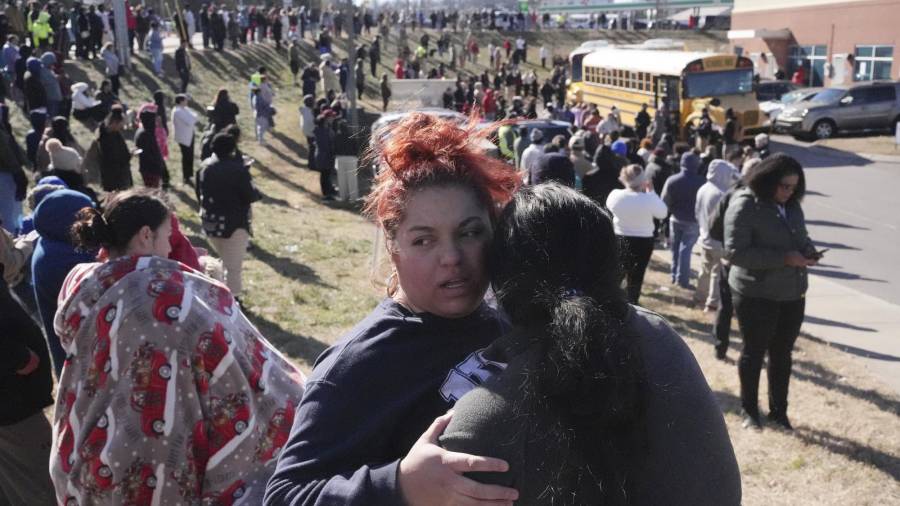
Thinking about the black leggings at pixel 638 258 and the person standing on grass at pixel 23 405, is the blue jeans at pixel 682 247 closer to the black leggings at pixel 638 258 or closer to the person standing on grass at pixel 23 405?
the black leggings at pixel 638 258

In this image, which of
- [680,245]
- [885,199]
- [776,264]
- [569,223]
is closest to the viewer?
[569,223]

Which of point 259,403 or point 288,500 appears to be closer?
point 288,500

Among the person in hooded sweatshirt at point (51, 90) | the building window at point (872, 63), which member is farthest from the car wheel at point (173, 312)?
the building window at point (872, 63)

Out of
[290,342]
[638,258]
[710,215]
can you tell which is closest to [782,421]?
[638,258]

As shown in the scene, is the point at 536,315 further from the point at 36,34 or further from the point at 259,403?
the point at 36,34

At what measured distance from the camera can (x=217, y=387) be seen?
2.60m

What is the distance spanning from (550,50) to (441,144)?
48.2m

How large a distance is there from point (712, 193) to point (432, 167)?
7337 millimetres

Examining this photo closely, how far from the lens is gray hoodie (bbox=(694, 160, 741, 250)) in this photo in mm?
8398

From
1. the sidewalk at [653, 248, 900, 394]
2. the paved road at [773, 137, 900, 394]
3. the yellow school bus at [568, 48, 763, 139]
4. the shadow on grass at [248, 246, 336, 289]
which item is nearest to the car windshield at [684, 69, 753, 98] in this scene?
the yellow school bus at [568, 48, 763, 139]

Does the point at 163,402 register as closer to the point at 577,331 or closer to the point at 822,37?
the point at 577,331

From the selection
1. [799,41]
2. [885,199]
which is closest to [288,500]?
[885,199]

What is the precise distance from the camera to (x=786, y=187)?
500 cm

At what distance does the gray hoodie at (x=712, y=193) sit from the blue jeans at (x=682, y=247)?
75 centimetres
